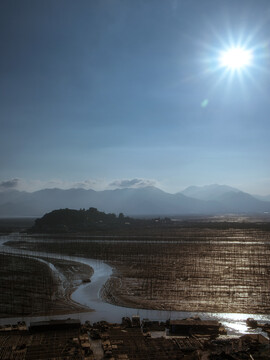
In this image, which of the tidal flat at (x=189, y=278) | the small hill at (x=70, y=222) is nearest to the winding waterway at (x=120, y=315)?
the tidal flat at (x=189, y=278)

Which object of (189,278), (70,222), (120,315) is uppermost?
(70,222)

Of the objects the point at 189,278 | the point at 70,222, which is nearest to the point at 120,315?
the point at 189,278

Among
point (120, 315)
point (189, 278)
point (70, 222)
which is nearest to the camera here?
point (120, 315)

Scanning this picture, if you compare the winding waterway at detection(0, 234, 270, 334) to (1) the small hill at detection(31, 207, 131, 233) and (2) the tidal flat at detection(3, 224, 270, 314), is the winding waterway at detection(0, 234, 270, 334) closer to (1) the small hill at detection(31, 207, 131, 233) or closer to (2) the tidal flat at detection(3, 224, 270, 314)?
(2) the tidal flat at detection(3, 224, 270, 314)

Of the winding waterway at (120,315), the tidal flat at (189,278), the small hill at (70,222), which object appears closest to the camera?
the winding waterway at (120,315)

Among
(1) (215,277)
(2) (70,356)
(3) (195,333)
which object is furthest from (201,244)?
(2) (70,356)

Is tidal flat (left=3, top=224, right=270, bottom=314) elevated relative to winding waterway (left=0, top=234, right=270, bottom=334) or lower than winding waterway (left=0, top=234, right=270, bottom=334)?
elevated

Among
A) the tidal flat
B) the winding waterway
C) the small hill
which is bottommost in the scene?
the winding waterway

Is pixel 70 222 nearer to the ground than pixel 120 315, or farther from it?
farther from it

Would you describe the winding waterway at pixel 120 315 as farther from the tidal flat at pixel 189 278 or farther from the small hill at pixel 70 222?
the small hill at pixel 70 222

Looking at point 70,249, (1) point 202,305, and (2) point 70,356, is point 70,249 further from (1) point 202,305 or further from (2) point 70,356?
(2) point 70,356

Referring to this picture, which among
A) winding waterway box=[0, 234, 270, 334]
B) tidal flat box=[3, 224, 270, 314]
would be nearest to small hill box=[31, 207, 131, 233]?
tidal flat box=[3, 224, 270, 314]

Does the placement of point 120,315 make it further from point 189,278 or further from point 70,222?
point 70,222

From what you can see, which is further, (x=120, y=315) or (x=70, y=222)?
(x=70, y=222)
